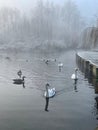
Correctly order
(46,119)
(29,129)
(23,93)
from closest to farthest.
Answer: (29,129), (46,119), (23,93)

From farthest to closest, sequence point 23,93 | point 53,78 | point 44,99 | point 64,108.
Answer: point 53,78, point 23,93, point 44,99, point 64,108

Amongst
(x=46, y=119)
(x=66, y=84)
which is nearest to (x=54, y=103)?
(x=46, y=119)

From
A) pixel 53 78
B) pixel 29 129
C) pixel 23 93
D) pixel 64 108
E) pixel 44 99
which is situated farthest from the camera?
pixel 53 78

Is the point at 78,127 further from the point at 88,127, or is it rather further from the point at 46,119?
the point at 46,119

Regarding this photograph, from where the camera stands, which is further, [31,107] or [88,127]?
[31,107]

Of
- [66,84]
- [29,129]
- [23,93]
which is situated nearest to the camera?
[29,129]

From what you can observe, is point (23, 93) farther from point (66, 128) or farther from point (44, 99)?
point (66, 128)

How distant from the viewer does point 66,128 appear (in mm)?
36938

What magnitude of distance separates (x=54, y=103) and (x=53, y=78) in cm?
2800

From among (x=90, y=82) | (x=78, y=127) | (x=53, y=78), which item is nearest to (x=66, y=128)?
(x=78, y=127)

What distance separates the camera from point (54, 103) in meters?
48.3

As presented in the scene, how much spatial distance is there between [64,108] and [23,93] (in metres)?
12.5

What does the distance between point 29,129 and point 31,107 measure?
9470mm

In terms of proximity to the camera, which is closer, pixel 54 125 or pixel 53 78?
pixel 54 125
